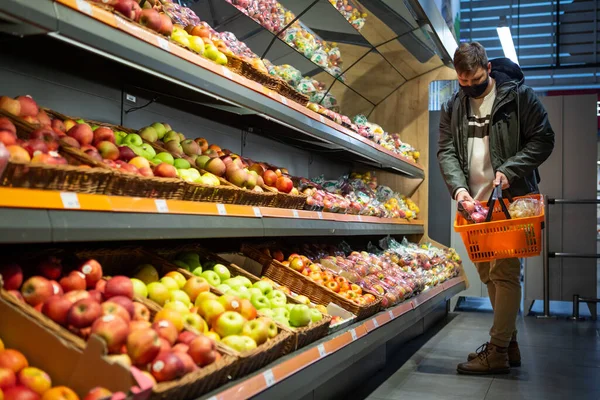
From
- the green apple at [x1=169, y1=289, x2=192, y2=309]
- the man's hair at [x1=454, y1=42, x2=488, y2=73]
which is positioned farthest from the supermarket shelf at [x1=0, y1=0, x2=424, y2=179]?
the man's hair at [x1=454, y1=42, x2=488, y2=73]

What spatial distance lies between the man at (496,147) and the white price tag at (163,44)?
2141 mm

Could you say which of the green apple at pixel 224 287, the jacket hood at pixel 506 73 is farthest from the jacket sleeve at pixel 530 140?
the green apple at pixel 224 287

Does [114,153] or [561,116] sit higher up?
[561,116]

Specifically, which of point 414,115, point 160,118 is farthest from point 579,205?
point 160,118

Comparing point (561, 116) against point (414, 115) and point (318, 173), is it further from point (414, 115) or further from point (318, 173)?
point (318, 173)

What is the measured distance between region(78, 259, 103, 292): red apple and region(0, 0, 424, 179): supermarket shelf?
644 millimetres

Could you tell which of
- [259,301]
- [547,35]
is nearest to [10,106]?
[259,301]

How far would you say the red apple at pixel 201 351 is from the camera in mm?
1824

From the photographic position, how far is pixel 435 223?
7.12 m

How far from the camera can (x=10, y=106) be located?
1993mm

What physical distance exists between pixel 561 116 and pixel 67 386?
698 centimetres

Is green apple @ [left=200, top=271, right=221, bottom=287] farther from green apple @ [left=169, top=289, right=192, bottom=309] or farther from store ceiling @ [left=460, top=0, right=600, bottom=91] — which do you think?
store ceiling @ [left=460, top=0, right=600, bottom=91]

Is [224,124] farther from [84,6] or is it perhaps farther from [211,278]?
[84,6]

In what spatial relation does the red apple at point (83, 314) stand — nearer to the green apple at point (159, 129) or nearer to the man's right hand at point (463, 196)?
the green apple at point (159, 129)
